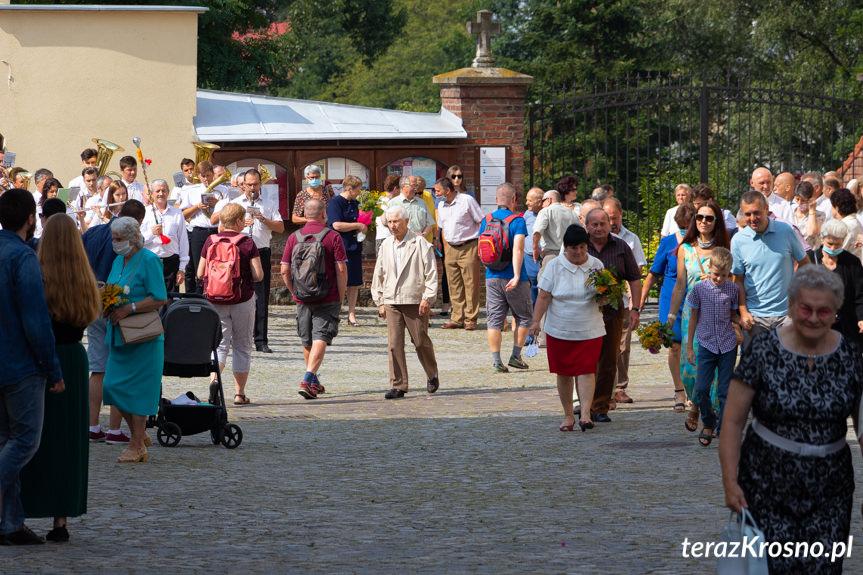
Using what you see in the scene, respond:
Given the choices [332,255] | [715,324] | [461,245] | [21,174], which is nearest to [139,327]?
[332,255]

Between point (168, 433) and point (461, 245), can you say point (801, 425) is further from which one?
point (461, 245)

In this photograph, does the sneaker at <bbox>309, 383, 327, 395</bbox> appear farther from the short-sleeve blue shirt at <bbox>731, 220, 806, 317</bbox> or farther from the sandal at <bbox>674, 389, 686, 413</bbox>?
the short-sleeve blue shirt at <bbox>731, 220, 806, 317</bbox>

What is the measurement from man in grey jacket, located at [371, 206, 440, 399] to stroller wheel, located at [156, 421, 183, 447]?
9.43 ft

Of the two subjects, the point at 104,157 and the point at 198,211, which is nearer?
the point at 198,211

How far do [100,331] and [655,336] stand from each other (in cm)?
417

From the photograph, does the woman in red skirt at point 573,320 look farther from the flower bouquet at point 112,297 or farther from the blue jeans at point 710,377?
the flower bouquet at point 112,297

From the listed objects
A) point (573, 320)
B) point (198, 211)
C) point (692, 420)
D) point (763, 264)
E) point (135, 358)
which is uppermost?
point (198, 211)

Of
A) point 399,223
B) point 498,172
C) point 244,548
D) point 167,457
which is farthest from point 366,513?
point 498,172

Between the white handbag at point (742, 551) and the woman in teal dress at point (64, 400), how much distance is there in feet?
11.6

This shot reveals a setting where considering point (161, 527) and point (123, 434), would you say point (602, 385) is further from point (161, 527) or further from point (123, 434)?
point (161, 527)

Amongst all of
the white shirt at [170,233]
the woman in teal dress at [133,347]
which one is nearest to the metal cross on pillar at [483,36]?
the white shirt at [170,233]

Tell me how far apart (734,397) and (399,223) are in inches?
293

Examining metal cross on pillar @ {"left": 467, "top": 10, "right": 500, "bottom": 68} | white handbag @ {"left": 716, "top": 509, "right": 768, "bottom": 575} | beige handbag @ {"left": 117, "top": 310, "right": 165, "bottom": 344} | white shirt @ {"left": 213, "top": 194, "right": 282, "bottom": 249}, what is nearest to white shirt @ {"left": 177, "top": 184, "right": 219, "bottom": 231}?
white shirt @ {"left": 213, "top": 194, "right": 282, "bottom": 249}

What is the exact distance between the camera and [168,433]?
9891 mm
